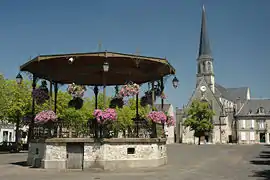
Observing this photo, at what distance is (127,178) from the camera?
13.2 meters

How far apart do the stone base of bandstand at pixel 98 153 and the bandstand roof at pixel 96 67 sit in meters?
4.27

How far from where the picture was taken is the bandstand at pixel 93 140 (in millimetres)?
16344

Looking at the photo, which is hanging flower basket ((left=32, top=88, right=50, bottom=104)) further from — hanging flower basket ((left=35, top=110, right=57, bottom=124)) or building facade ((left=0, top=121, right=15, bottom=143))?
building facade ((left=0, top=121, right=15, bottom=143))

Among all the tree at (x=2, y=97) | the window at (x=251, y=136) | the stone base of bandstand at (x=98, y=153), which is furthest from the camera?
the window at (x=251, y=136)

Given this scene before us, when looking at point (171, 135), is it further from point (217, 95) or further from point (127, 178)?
point (127, 178)

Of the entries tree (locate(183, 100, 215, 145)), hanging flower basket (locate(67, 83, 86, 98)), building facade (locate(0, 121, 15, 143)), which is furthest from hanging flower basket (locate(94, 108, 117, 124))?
tree (locate(183, 100, 215, 145))

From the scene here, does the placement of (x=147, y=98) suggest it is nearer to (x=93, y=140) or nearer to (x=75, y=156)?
(x=93, y=140)

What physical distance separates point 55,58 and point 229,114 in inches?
3058

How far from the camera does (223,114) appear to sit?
277 feet

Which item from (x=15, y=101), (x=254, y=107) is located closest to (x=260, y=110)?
(x=254, y=107)

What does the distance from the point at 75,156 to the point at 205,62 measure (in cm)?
8122

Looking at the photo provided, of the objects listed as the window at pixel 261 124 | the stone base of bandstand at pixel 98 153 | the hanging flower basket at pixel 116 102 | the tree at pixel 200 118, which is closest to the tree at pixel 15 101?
the hanging flower basket at pixel 116 102

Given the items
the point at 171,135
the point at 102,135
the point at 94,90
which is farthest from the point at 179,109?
the point at 102,135

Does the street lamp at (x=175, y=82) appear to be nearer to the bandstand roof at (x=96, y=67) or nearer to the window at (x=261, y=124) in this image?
the bandstand roof at (x=96, y=67)
